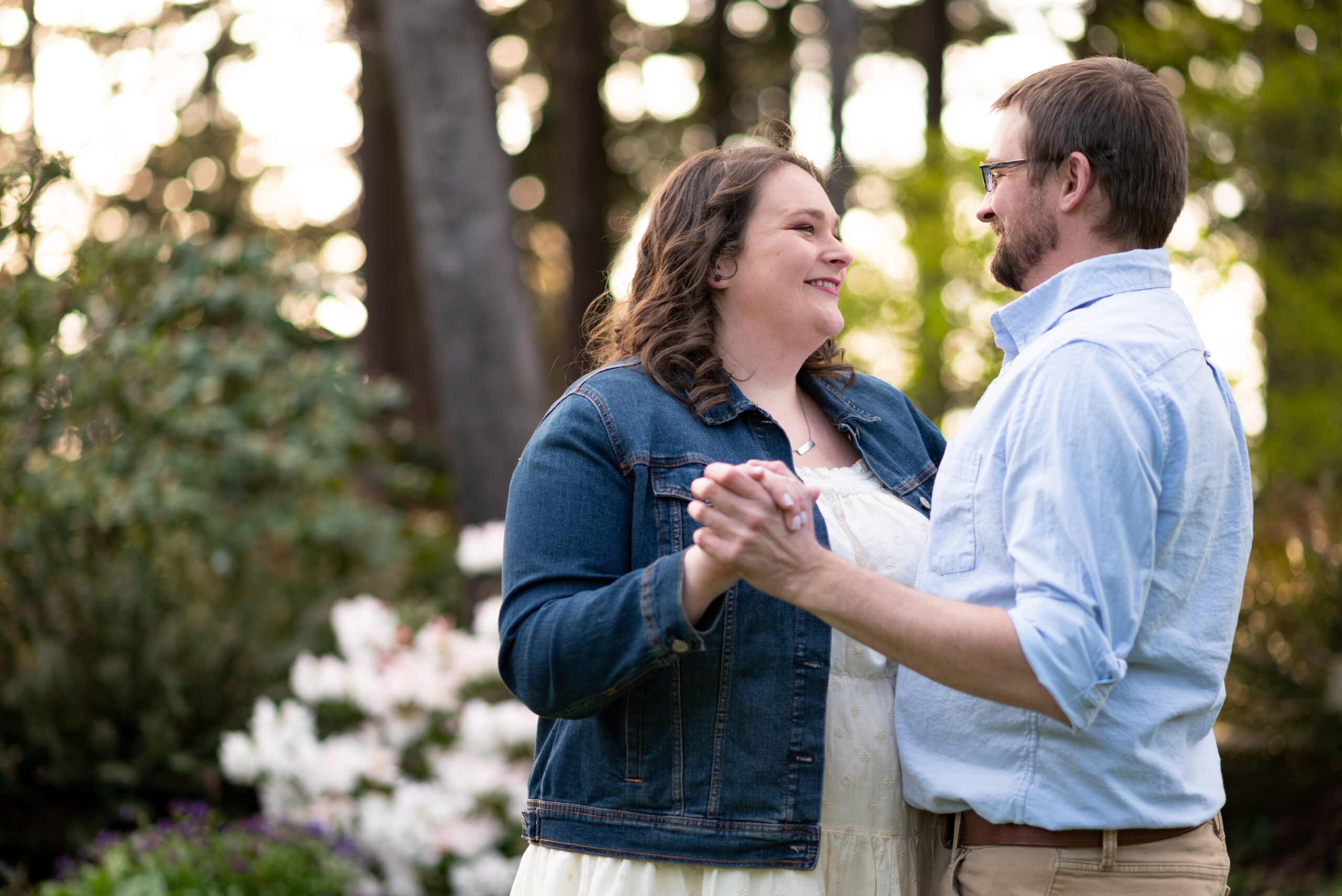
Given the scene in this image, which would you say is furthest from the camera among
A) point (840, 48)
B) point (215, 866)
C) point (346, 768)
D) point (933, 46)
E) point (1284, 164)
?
point (933, 46)

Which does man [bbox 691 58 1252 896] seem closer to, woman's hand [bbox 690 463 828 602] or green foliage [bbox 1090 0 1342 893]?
woman's hand [bbox 690 463 828 602]

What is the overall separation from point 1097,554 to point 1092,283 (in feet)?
1.57

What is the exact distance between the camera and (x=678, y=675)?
1947 mm

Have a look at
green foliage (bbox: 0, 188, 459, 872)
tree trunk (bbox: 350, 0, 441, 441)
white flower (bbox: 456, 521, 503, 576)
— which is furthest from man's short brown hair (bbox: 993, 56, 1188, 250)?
tree trunk (bbox: 350, 0, 441, 441)

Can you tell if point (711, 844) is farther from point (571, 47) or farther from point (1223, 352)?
point (571, 47)

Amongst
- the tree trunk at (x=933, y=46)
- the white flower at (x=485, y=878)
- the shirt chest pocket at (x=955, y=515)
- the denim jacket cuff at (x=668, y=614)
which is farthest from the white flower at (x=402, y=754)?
the tree trunk at (x=933, y=46)

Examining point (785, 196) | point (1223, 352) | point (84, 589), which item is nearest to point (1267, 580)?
point (1223, 352)

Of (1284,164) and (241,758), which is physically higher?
(1284,164)

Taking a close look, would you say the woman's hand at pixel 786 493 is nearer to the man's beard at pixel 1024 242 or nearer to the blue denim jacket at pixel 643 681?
the blue denim jacket at pixel 643 681

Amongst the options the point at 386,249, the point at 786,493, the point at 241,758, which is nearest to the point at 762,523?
the point at 786,493

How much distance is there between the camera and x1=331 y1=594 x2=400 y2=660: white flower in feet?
14.3

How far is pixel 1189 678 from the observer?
5.68ft

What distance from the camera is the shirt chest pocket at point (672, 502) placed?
1991mm

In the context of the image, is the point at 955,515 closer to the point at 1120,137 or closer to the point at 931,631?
the point at 931,631
